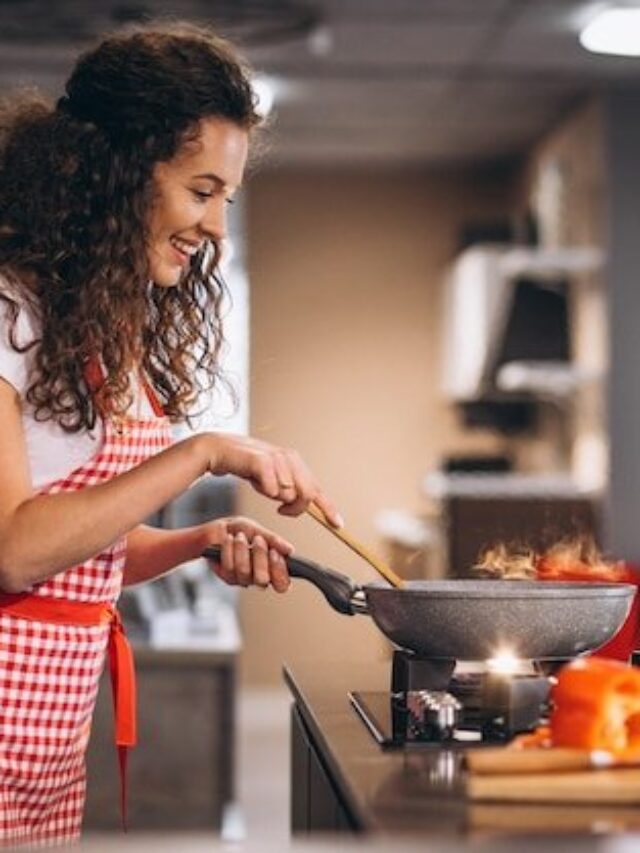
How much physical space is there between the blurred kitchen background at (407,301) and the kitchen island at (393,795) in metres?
2.23

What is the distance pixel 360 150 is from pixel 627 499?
2580 millimetres

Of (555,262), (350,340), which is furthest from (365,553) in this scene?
(350,340)

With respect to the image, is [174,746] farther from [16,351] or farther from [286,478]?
[286,478]

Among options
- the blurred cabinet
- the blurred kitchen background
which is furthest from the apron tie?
the blurred cabinet

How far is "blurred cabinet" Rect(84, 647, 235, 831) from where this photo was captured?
4773 millimetres

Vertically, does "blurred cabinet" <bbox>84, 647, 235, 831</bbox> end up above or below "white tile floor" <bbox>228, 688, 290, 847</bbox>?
above

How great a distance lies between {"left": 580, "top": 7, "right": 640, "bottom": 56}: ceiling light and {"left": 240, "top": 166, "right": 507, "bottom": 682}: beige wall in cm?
376

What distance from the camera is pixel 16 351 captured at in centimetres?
213

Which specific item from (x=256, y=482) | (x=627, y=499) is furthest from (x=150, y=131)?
(x=627, y=499)

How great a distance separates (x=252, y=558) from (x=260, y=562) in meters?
0.02

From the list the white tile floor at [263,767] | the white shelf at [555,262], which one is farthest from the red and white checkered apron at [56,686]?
the white shelf at [555,262]

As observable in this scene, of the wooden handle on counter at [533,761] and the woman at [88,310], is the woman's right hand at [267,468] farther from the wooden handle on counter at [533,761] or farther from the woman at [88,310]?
the wooden handle on counter at [533,761]

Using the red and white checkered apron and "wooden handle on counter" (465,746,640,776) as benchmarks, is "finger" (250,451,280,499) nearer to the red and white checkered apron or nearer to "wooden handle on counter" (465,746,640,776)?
→ the red and white checkered apron

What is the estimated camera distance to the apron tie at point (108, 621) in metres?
2.18
